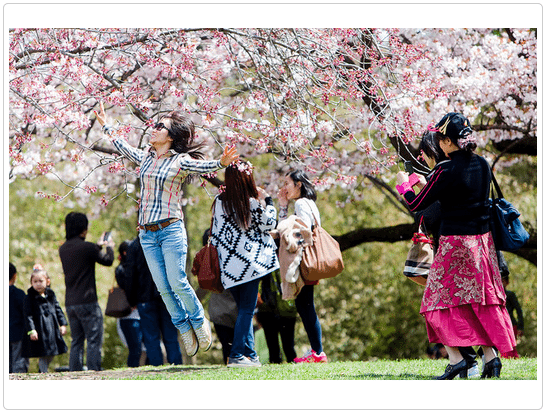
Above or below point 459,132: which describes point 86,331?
below

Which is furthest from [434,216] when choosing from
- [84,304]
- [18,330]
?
[18,330]

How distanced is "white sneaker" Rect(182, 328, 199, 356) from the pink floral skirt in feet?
5.87

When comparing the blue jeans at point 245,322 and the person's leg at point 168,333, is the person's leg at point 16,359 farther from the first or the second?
the blue jeans at point 245,322

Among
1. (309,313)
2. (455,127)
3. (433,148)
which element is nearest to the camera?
(455,127)

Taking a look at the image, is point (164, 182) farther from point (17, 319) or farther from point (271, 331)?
point (17, 319)

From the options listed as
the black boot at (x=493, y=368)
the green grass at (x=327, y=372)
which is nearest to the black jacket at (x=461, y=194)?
the black boot at (x=493, y=368)

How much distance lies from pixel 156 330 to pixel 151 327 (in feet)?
0.21

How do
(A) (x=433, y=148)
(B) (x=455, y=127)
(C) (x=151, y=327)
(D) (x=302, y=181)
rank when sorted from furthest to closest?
(C) (x=151, y=327), (D) (x=302, y=181), (A) (x=433, y=148), (B) (x=455, y=127)

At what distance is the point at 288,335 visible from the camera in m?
6.88

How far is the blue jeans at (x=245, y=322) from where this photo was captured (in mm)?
5613

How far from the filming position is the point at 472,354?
481 cm

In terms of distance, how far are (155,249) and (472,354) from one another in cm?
242

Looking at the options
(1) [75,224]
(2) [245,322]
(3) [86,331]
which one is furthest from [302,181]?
(3) [86,331]

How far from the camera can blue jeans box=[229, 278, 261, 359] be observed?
5613 mm
